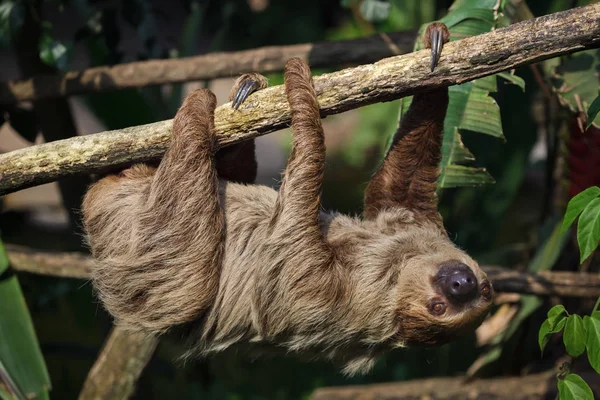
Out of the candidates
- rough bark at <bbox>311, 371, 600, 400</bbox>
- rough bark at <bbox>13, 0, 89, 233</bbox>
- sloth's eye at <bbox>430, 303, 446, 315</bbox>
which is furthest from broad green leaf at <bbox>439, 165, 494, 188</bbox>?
rough bark at <bbox>13, 0, 89, 233</bbox>

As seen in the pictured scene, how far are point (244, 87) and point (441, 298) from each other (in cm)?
174

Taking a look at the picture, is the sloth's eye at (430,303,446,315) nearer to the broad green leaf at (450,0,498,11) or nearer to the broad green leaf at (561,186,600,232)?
the broad green leaf at (561,186,600,232)

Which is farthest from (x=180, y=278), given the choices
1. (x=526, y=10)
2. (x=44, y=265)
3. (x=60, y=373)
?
(x=60, y=373)

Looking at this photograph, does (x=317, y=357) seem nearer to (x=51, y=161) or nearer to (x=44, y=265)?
(x=51, y=161)

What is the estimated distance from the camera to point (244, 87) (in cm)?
372

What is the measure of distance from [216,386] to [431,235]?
4860mm

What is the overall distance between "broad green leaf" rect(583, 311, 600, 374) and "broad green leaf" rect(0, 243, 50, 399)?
3.59 m

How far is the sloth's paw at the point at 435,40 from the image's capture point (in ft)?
10.9

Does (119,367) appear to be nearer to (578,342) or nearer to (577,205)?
(578,342)

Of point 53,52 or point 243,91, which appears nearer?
point 243,91

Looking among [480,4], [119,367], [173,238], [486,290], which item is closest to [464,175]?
[486,290]

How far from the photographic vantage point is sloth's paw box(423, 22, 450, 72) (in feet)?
10.9

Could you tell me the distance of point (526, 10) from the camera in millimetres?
5410

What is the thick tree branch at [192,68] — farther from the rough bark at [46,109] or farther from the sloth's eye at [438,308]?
the sloth's eye at [438,308]
